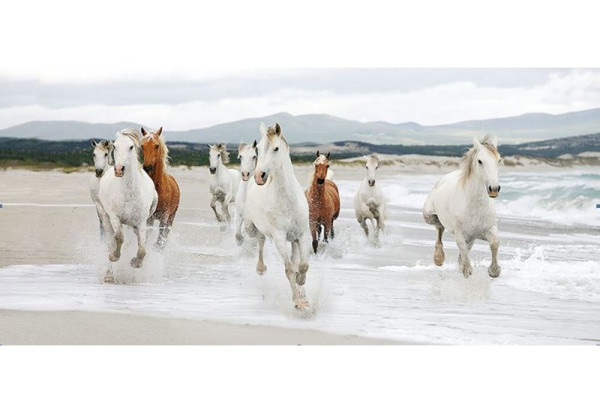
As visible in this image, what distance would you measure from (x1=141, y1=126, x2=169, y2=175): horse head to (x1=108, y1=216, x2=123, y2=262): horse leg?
0.39m

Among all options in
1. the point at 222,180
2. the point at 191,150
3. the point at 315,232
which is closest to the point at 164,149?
the point at 191,150

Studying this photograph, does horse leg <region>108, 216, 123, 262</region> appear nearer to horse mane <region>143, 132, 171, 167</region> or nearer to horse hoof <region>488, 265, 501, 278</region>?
horse mane <region>143, 132, 171, 167</region>

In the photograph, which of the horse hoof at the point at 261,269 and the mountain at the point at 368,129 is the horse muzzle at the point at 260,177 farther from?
the horse hoof at the point at 261,269

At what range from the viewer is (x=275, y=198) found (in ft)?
17.1

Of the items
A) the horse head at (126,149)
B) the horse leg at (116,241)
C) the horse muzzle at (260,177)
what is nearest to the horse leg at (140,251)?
the horse leg at (116,241)

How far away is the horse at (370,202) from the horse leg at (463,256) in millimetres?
581

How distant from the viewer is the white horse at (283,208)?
5.04m

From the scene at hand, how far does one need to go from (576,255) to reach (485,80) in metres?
1.29

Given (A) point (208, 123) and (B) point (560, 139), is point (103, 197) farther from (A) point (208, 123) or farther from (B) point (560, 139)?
(B) point (560, 139)

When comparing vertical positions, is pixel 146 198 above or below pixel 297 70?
below

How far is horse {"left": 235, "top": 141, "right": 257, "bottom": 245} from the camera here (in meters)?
5.52

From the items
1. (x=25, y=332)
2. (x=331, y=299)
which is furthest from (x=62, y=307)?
(x=331, y=299)

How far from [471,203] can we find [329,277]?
39.8 inches

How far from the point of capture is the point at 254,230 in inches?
225
